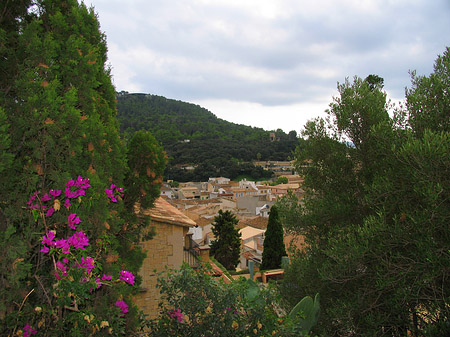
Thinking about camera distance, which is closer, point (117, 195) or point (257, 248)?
point (117, 195)

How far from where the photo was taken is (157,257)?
22.9 ft

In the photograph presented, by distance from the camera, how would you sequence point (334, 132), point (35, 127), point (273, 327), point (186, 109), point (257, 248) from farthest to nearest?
point (186, 109), point (257, 248), point (334, 132), point (273, 327), point (35, 127)

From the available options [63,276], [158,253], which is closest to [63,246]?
[63,276]

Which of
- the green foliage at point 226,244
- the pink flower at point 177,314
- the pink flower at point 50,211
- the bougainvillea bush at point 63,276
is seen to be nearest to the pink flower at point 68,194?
the bougainvillea bush at point 63,276

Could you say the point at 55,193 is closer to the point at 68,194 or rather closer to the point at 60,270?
the point at 68,194

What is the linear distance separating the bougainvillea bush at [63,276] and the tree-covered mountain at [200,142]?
239 ft

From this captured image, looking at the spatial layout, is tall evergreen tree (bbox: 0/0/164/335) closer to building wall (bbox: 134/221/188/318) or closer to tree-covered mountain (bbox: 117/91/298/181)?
building wall (bbox: 134/221/188/318)

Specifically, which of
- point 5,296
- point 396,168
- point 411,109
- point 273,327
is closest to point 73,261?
point 5,296

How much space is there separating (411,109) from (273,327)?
531cm

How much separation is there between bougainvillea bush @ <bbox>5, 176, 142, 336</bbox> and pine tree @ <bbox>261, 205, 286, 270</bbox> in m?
17.4

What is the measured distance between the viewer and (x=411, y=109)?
20.2ft

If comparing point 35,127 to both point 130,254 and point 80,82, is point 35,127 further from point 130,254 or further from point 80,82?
point 130,254

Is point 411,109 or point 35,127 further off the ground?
point 411,109

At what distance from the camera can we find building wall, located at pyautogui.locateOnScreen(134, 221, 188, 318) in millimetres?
6898
